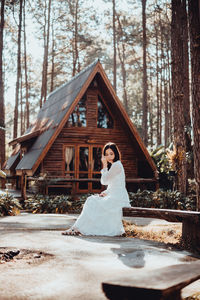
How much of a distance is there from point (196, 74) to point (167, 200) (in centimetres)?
590

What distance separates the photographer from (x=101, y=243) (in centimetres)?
474

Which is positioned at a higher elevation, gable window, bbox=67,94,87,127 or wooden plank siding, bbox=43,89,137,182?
gable window, bbox=67,94,87,127

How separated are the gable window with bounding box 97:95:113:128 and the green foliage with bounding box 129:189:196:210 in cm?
463

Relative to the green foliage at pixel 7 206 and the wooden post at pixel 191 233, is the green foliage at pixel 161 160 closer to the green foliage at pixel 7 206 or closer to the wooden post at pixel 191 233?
the green foliage at pixel 7 206

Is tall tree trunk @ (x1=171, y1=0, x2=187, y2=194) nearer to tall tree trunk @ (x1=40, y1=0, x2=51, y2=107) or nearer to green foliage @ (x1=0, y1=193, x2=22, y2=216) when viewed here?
green foliage @ (x1=0, y1=193, x2=22, y2=216)

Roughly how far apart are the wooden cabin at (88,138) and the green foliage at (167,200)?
6.63 feet

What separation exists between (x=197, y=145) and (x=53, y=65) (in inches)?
862

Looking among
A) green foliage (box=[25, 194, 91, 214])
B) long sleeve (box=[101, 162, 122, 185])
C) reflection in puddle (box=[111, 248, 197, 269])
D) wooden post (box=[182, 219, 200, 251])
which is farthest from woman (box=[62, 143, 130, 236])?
green foliage (box=[25, 194, 91, 214])

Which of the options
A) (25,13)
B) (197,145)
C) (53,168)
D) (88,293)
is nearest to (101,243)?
(88,293)

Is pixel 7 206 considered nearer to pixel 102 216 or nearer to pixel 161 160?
pixel 102 216

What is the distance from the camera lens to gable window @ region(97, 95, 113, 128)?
15.8 metres

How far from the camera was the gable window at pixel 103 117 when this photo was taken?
1577 cm

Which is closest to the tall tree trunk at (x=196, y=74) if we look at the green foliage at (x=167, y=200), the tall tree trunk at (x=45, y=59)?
the green foliage at (x=167, y=200)

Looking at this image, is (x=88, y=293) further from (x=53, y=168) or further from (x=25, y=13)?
(x=25, y=13)
